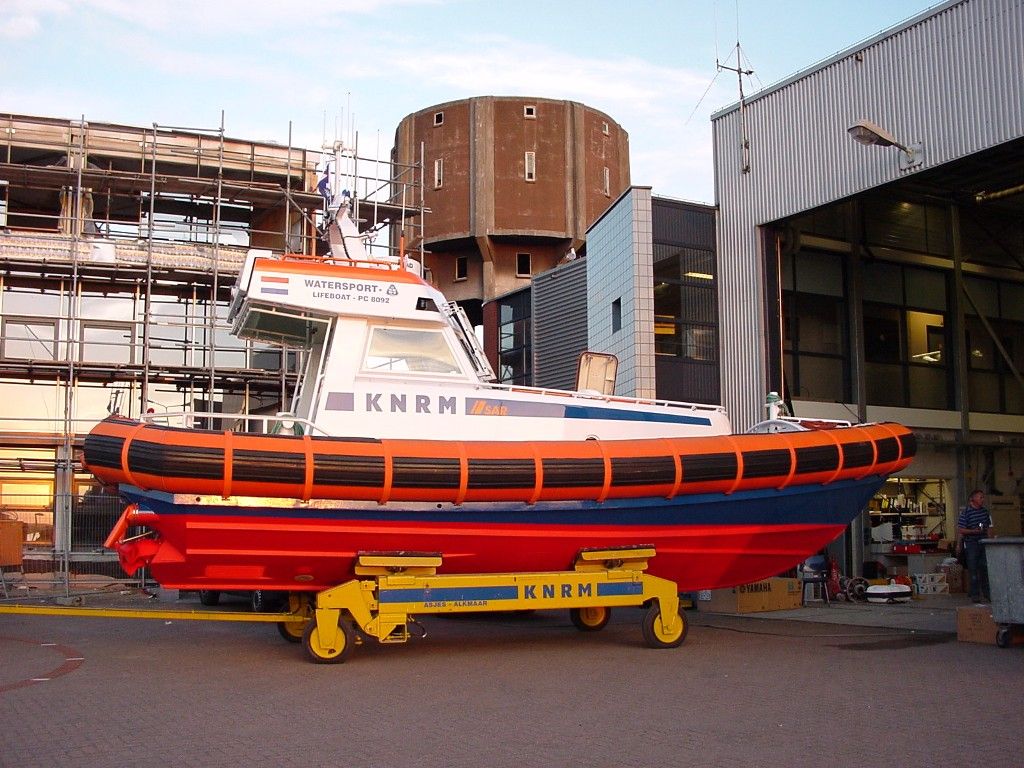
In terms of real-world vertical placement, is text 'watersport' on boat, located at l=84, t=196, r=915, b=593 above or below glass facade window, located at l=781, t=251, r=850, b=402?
below

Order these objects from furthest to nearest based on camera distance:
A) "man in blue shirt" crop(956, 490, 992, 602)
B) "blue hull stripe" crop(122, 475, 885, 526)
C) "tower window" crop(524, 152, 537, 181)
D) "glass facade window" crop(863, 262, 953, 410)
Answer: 1. "tower window" crop(524, 152, 537, 181)
2. "glass facade window" crop(863, 262, 953, 410)
3. "man in blue shirt" crop(956, 490, 992, 602)
4. "blue hull stripe" crop(122, 475, 885, 526)

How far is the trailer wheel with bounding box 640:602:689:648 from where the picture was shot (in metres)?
9.54

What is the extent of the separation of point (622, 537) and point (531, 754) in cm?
430

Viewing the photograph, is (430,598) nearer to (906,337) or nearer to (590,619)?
(590,619)

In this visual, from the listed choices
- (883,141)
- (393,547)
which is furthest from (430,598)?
(883,141)

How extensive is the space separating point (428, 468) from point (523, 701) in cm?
233

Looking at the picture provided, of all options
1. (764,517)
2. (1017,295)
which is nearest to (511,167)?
(1017,295)

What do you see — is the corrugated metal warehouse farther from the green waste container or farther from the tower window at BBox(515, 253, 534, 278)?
the tower window at BBox(515, 253, 534, 278)

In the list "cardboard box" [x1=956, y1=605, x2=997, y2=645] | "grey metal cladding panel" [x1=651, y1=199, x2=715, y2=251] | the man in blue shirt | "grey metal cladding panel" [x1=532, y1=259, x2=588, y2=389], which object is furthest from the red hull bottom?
"grey metal cladding panel" [x1=532, y1=259, x2=588, y2=389]

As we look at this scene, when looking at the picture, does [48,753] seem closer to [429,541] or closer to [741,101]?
[429,541]

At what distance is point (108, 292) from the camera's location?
1845 cm

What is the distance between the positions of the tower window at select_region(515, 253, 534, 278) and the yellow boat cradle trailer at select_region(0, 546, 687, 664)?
23.6 m

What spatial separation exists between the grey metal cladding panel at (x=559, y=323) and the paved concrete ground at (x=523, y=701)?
10916mm

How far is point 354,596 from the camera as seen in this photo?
8.63 metres
